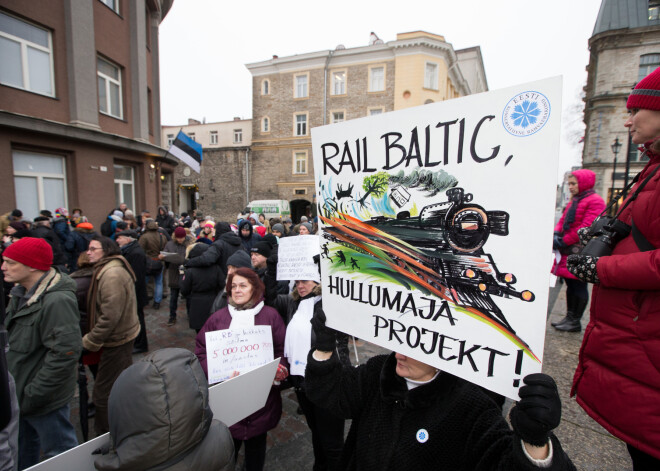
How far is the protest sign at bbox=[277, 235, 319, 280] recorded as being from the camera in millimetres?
2848

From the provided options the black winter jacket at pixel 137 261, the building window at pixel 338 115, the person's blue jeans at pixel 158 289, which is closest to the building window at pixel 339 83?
the building window at pixel 338 115

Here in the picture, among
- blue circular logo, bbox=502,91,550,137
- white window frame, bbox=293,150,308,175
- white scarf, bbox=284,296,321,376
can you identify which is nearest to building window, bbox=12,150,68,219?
white scarf, bbox=284,296,321,376

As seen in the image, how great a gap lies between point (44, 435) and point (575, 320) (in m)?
6.10

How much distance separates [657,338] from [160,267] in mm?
7338

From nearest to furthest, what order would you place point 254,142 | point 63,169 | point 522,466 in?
point 522,466
point 63,169
point 254,142

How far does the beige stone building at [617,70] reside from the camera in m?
22.4

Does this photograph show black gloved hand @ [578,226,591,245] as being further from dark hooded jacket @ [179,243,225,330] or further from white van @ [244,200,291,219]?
white van @ [244,200,291,219]

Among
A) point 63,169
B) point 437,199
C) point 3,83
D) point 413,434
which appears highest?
point 3,83

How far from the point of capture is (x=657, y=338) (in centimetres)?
128

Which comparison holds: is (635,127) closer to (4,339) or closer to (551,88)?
(551,88)

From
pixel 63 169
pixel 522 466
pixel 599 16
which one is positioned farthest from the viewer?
pixel 599 16

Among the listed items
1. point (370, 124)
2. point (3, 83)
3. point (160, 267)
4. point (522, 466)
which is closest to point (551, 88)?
point (370, 124)

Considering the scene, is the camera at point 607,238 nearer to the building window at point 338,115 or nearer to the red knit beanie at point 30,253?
the red knit beanie at point 30,253

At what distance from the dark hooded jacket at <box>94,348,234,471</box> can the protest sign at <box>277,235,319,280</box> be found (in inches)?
60.7
